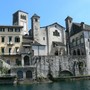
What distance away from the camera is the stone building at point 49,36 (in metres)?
80.9

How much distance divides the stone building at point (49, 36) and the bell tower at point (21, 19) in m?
21.4

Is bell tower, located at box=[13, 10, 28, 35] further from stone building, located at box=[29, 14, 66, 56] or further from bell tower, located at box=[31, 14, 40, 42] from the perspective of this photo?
bell tower, located at box=[31, 14, 40, 42]

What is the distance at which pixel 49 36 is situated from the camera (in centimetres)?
8438

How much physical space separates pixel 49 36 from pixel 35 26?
718 centimetres

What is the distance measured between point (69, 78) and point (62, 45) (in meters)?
19.2

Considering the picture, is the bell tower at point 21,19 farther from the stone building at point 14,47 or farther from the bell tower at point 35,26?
the stone building at point 14,47

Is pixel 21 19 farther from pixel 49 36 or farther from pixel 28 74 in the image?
pixel 28 74

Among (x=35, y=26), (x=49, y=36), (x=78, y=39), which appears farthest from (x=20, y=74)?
(x=78, y=39)

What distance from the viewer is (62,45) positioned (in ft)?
272

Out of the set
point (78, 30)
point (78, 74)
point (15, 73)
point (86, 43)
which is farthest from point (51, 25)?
point (15, 73)

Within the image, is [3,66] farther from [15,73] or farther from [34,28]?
[34,28]

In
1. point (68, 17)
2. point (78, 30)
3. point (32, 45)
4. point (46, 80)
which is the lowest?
point (46, 80)

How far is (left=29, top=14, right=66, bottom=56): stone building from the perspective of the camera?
80.9 m

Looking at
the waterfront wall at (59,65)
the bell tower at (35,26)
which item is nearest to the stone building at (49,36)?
the bell tower at (35,26)
